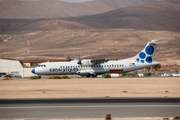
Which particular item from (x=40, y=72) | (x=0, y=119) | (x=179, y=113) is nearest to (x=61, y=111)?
(x=0, y=119)

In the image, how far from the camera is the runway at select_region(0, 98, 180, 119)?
14.0m

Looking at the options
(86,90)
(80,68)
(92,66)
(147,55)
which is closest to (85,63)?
(80,68)

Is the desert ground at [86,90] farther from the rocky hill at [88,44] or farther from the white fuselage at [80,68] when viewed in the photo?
the rocky hill at [88,44]

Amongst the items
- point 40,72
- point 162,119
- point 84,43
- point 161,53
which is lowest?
point 162,119

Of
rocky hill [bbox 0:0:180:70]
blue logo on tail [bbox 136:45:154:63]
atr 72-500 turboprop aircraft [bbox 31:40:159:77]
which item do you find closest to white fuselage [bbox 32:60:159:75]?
atr 72-500 turboprop aircraft [bbox 31:40:159:77]

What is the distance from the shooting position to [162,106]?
1625 centimetres

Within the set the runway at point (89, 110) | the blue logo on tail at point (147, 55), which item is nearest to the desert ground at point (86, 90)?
the runway at point (89, 110)

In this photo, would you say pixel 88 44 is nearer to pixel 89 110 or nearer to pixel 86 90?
pixel 86 90

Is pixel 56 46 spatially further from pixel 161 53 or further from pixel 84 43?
pixel 161 53

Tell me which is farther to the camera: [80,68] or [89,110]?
[80,68]

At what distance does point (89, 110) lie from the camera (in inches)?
601

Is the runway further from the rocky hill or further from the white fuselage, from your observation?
the rocky hill

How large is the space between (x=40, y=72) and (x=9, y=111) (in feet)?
91.9

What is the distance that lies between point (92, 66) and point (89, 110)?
28688mm
